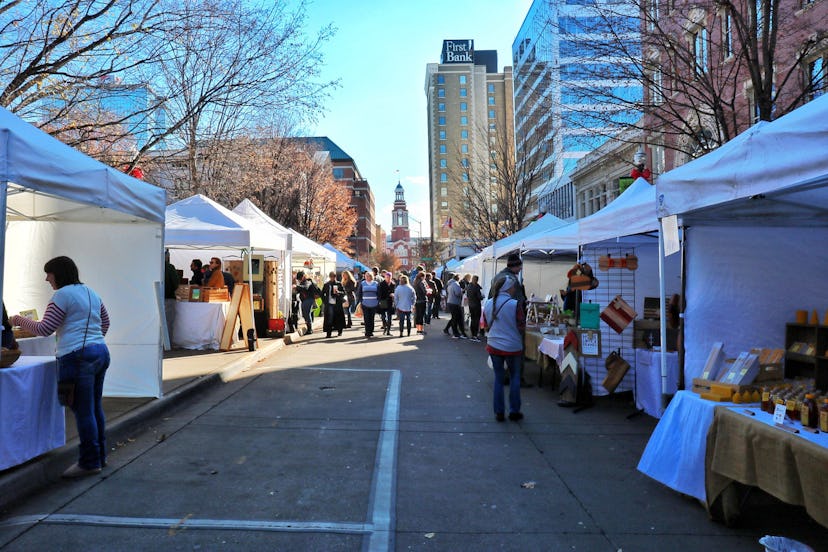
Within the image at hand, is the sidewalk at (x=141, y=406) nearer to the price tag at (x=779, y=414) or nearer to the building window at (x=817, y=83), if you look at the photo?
the price tag at (x=779, y=414)

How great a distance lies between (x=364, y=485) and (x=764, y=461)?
2.90m

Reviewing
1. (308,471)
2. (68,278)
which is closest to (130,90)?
(68,278)

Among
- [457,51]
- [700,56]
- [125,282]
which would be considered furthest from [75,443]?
[457,51]

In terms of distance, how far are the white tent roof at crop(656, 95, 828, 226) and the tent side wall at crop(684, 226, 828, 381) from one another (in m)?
0.17

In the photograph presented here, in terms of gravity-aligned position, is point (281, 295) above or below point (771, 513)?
above

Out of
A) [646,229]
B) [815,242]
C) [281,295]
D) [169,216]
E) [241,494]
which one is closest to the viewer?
[241,494]

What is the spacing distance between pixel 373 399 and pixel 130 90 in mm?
7493

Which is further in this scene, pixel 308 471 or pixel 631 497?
pixel 308 471

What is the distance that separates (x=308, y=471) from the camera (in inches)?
205

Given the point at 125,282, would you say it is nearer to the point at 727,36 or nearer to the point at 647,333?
the point at 647,333

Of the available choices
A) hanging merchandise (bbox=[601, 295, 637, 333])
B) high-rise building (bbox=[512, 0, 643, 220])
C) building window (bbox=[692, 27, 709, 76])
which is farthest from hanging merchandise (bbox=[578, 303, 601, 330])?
building window (bbox=[692, 27, 709, 76])

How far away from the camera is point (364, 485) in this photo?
15.9ft

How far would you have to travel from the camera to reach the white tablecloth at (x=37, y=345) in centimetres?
649

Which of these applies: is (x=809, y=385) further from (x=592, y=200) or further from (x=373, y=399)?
(x=592, y=200)
